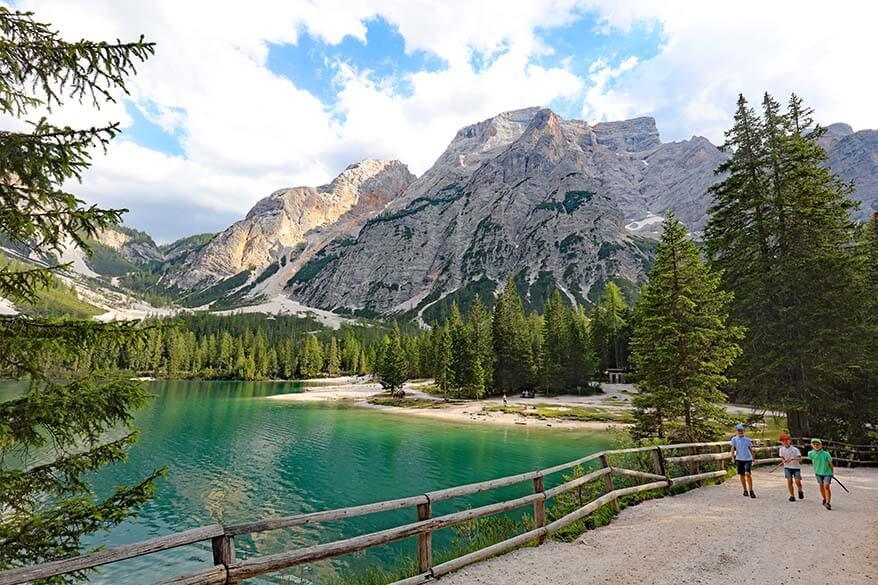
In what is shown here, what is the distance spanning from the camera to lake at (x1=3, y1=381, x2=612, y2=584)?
19.7 metres

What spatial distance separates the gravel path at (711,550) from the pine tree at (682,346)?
7.33m

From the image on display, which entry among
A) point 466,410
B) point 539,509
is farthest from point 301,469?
point 466,410

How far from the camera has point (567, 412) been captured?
59.1 meters

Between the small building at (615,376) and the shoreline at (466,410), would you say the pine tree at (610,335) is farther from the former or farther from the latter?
the shoreline at (466,410)

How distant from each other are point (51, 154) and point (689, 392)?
25.3 m

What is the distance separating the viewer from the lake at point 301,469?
774 inches

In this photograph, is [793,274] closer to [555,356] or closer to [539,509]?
[539,509]

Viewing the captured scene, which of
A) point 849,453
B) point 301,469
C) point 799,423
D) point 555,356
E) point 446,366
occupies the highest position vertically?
point 555,356

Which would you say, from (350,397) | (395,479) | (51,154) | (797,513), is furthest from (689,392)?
(350,397)

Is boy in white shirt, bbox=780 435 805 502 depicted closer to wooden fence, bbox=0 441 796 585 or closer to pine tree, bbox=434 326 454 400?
wooden fence, bbox=0 441 796 585

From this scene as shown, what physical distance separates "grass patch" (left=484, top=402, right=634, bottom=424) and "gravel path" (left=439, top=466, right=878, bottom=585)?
133 feet

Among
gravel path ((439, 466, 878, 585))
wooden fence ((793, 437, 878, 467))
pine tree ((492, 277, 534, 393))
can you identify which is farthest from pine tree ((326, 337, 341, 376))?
gravel path ((439, 466, 878, 585))

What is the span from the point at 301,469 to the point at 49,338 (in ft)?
102

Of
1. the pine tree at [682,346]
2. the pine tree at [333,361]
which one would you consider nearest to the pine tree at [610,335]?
the pine tree at [682,346]
